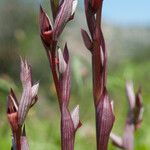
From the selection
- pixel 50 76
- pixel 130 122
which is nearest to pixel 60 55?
pixel 130 122

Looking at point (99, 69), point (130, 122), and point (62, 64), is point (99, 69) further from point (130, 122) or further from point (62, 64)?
point (130, 122)

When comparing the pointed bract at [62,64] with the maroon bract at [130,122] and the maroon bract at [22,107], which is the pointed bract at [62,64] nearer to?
the maroon bract at [22,107]

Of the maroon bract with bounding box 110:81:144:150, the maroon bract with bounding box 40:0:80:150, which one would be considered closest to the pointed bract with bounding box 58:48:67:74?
the maroon bract with bounding box 40:0:80:150

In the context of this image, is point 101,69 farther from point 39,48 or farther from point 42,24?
point 39,48

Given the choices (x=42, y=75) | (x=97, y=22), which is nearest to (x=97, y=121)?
(x=97, y=22)

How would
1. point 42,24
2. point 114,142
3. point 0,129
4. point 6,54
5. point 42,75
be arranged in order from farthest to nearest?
point 42,75, point 6,54, point 0,129, point 114,142, point 42,24

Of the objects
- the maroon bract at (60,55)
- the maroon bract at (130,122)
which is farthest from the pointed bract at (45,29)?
the maroon bract at (130,122)

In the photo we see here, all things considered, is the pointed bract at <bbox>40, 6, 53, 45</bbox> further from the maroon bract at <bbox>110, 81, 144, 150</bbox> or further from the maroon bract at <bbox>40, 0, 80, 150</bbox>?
the maroon bract at <bbox>110, 81, 144, 150</bbox>
